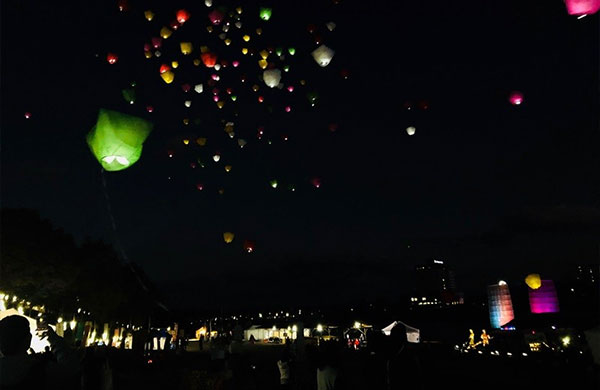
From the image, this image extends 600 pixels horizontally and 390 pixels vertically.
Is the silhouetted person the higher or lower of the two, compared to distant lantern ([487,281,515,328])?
lower

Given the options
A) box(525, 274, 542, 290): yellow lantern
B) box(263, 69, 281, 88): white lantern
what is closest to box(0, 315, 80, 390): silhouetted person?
box(263, 69, 281, 88): white lantern

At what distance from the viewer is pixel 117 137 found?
6172 millimetres

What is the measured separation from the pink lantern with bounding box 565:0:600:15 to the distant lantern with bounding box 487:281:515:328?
30710 mm

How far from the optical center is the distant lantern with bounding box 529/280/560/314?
29672 millimetres

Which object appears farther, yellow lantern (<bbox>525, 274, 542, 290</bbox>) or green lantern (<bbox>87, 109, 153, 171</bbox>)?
yellow lantern (<bbox>525, 274, 542, 290</bbox>)

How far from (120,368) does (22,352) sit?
659 inches

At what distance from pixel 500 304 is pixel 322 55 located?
28.4 m

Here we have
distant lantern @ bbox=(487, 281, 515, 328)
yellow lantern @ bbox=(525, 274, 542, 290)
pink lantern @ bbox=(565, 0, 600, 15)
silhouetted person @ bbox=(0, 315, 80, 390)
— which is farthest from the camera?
distant lantern @ bbox=(487, 281, 515, 328)

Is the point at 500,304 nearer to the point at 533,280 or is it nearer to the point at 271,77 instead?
the point at 533,280

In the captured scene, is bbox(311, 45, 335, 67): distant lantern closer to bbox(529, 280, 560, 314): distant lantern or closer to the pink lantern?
the pink lantern

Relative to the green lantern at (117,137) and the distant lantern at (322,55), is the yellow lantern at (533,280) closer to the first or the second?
the distant lantern at (322,55)

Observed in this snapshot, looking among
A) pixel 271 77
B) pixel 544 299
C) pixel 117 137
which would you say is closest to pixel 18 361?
pixel 117 137

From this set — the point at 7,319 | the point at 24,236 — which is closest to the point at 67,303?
the point at 24,236

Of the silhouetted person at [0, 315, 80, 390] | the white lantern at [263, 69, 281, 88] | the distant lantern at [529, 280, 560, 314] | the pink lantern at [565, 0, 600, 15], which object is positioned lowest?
the silhouetted person at [0, 315, 80, 390]
